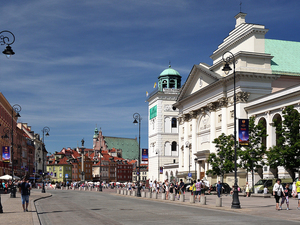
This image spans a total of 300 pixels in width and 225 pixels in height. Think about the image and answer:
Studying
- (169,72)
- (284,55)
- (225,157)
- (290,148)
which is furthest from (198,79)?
(169,72)

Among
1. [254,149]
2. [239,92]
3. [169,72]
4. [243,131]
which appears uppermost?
[169,72]

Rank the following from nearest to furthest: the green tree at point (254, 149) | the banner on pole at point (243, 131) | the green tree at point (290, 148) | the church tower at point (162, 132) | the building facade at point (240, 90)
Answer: the green tree at point (290, 148) → the banner on pole at point (243, 131) → the green tree at point (254, 149) → the building facade at point (240, 90) → the church tower at point (162, 132)

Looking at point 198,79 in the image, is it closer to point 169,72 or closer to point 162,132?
point 162,132

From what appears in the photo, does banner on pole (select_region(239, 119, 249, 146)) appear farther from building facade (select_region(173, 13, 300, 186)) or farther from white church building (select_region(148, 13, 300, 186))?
building facade (select_region(173, 13, 300, 186))

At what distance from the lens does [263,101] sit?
55.7 m

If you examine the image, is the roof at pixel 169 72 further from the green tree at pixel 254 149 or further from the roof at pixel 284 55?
the green tree at pixel 254 149

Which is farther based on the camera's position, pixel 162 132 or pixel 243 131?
pixel 162 132

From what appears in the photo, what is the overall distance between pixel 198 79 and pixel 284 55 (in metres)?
14.7

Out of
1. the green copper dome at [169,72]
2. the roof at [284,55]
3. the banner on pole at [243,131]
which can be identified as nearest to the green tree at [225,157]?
the banner on pole at [243,131]

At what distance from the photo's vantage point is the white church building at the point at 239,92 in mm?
55413

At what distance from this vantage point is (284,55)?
68.7m

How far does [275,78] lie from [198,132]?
58.2ft

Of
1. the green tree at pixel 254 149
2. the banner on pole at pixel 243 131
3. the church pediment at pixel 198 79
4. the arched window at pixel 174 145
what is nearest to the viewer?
the banner on pole at pixel 243 131

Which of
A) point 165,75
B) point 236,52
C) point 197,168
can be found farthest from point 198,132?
point 165,75
